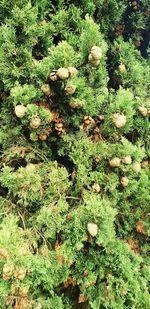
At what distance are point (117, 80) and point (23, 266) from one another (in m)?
1.79

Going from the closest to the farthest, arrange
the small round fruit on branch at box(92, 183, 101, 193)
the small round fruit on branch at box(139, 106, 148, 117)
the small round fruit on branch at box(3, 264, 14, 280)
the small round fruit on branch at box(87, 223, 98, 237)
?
1. the small round fruit on branch at box(3, 264, 14, 280)
2. the small round fruit on branch at box(87, 223, 98, 237)
3. the small round fruit on branch at box(92, 183, 101, 193)
4. the small round fruit on branch at box(139, 106, 148, 117)

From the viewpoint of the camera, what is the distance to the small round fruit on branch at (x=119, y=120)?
78.6 inches

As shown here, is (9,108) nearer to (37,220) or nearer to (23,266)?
(37,220)

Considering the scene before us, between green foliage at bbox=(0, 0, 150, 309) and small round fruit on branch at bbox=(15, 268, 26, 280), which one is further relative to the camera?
green foliage at bbox=(0, 0, 150, 309)

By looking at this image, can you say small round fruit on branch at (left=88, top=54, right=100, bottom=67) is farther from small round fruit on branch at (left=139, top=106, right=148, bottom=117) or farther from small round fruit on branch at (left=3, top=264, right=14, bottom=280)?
small round fruit on branch at (left=3, top=264, right=14, bottom=280)

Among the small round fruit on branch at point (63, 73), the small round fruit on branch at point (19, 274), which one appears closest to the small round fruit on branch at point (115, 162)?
the small round fruit on branch at point (63, 73)

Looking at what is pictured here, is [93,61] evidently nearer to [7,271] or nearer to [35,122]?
[35,122]

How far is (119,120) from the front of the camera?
6.56ft

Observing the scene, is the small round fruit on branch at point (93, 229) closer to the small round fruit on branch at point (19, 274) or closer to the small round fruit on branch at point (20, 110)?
the small round fruit on branch at point (19, 274)

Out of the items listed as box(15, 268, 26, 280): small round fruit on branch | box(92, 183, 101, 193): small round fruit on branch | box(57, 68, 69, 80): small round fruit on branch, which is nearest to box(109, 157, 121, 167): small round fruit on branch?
box(92, 183, 101, 193): small round fruit on branch

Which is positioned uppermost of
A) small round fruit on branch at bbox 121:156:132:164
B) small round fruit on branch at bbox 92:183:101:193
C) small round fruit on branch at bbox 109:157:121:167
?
small round fruit on branch at bbox 121:156:132:164

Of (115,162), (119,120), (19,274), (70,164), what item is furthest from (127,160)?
(19,274)

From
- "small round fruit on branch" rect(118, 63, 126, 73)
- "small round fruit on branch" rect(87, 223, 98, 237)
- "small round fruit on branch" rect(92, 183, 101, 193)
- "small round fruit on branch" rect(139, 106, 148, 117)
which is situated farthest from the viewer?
"small round fruit on branch" rect(118, 63, 126, 73)

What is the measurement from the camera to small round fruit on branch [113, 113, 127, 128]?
1995 mm
